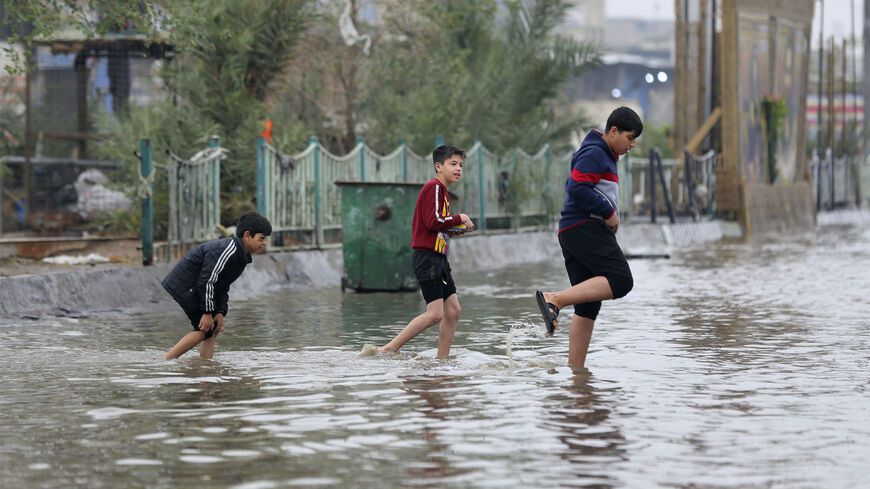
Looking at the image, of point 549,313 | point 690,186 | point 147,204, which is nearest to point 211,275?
point 549,313

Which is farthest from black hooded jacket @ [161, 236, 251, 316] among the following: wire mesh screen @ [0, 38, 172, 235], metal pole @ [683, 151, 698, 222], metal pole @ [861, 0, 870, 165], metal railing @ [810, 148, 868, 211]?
metal pole @ [861, 0, 870, 165]

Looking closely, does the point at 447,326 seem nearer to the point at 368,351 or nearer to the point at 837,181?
the point at 368,351

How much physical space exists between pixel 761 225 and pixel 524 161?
41.7ft

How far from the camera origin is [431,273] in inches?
379

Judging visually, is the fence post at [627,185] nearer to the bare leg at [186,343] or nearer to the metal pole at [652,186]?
the metal pole at [652,186]

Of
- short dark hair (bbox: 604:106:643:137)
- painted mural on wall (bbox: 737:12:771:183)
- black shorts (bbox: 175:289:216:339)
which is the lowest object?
black shorts (bbox: 175:289:216:339)

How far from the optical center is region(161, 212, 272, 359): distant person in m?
9.21

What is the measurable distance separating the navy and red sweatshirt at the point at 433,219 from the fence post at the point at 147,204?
545 cm

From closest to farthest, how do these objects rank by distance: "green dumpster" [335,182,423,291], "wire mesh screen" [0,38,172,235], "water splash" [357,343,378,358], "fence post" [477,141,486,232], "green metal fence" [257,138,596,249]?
"water splash" [357,343,378,358] < "green dumpster" [335,182,423,291] < "green metal fence" [257,138,596,249] < "fence post" [477,141,486,232] < "wire mesh screen" [0,38,172,235]

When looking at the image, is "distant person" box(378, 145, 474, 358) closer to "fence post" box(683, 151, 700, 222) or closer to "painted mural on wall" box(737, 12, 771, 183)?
"fence post" box(683, 151, 700, 222)

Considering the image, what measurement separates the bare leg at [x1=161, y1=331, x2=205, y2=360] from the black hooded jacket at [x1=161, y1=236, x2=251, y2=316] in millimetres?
179

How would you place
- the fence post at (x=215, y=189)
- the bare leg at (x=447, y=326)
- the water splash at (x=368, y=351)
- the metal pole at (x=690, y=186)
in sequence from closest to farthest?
1. the bare leg at (x=447, y=326)
2. the water splash at (x=368, y=351)
3. the fence post at (x=215, y=189)
4. the metal pole at (x=690, y=186)

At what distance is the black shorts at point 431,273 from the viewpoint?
31.6ft

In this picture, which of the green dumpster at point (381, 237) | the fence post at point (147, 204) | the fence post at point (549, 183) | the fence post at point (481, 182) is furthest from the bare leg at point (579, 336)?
the fence post at point (549, 183)
